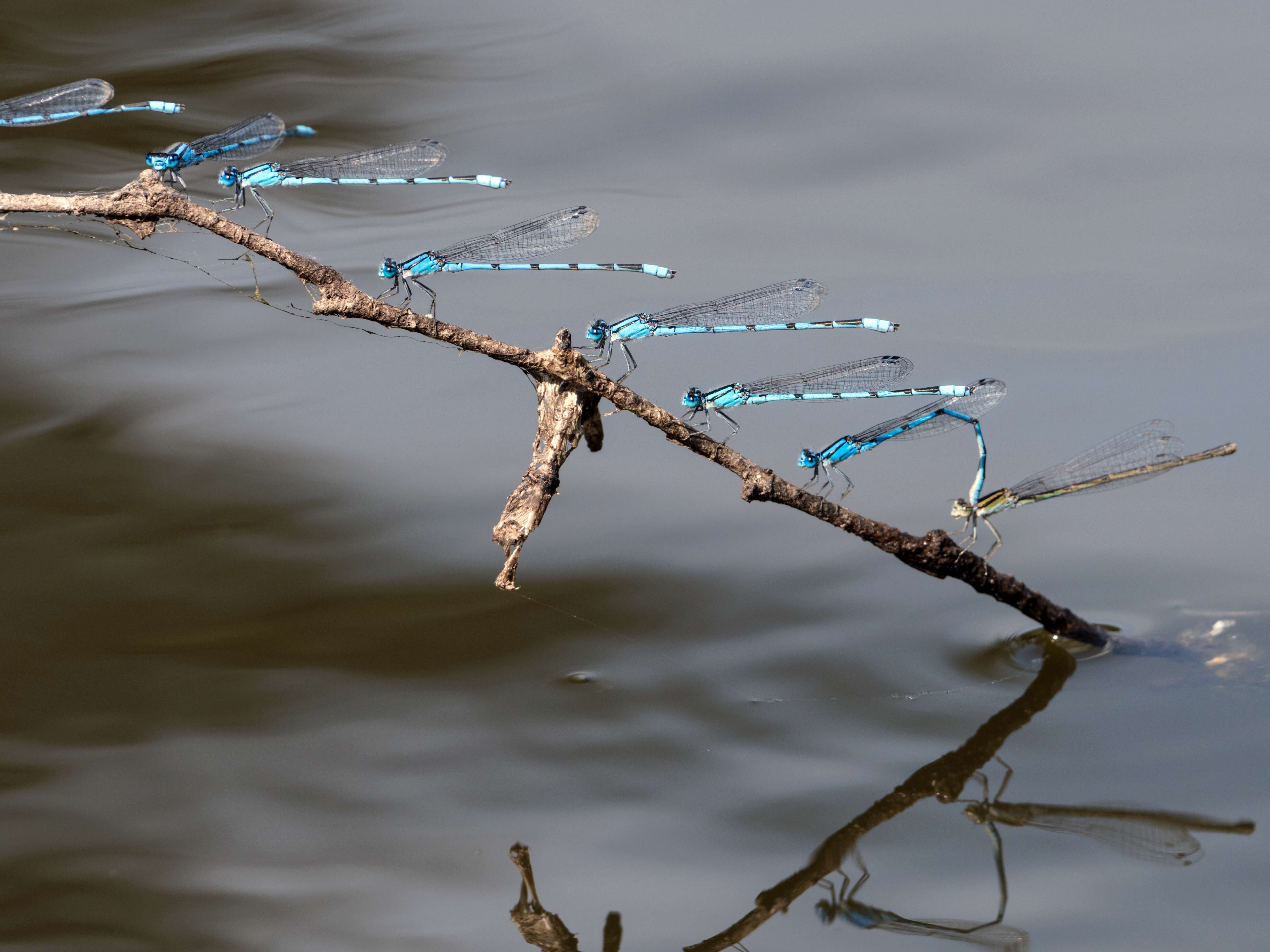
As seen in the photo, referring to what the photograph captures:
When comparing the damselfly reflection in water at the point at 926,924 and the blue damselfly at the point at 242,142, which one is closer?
the damselfly reflection in water at the point at 926,924

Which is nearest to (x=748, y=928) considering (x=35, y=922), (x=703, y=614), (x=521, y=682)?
(x=521, y=682)

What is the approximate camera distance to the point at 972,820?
4926 mm

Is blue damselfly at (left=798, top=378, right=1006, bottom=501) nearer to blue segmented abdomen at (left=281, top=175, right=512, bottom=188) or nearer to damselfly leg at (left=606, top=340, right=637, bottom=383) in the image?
damselfly leg at (left=606, top=340, right=637, bottom=383)

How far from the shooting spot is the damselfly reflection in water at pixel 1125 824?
474cm

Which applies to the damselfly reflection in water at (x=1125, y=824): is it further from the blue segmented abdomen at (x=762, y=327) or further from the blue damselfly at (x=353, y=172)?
the blue damselfly at (x=353, y=172)

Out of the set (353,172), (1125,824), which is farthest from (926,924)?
(353,172)

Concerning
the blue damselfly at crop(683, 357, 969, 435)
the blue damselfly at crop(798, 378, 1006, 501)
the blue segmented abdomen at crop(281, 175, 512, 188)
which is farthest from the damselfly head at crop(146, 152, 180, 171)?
the blue damselfly at crop(798, 378, 1006, 501)

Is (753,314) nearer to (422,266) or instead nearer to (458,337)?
(422,266)

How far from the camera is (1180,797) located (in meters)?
5.07

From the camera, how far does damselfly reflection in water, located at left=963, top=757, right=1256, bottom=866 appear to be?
4738 mm

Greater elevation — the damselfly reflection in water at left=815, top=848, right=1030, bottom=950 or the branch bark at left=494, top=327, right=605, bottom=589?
the branch bark at left=494, top=327, right=605, bottom=589

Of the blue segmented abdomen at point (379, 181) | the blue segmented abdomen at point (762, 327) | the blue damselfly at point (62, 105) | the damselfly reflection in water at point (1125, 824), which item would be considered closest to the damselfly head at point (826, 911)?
the damselfly reflection in water at point (1125, 824)

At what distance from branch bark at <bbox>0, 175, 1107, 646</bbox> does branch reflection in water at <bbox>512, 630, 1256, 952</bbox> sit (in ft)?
4.30

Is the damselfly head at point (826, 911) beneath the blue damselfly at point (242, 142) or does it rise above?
beneath
